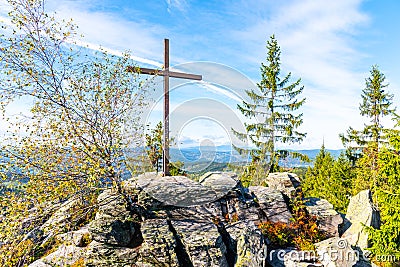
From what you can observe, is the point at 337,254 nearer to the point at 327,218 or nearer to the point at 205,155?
the point at 327,218

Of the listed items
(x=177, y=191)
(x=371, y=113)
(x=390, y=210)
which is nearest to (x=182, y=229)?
(x=177, y=191)

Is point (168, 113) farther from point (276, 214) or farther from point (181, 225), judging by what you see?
point (276, 214)

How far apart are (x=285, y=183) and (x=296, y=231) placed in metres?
1.81

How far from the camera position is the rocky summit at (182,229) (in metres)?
6.77

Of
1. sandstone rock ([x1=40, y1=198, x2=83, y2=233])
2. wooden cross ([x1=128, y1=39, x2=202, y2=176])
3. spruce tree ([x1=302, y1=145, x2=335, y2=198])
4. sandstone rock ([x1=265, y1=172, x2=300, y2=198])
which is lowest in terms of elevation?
spruce tree ([x1=302, y1=145, x2=335, y2=198])

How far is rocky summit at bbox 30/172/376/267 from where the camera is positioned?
6773mm

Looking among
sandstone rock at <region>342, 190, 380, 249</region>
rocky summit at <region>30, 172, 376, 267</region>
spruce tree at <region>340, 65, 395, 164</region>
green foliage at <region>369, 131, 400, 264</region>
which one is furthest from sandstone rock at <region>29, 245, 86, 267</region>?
spruce tree at <region>340, 65, 395, 164</region>

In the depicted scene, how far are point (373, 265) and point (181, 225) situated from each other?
544 cm

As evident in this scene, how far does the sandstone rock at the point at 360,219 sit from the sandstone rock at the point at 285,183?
Answer: 6.52ft

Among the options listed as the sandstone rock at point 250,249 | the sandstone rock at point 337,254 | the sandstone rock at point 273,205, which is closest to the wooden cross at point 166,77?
the sandstone rock at point 273,205

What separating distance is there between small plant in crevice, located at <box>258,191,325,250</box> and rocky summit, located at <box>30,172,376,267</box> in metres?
0.22

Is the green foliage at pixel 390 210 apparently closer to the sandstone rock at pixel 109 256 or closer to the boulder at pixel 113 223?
the sandstone rock at pixel 109 256

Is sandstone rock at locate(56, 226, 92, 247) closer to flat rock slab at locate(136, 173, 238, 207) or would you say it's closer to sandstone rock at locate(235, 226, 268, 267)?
flat rock slab at locate(136, 173, 238, 207)

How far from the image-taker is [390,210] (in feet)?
27.2
